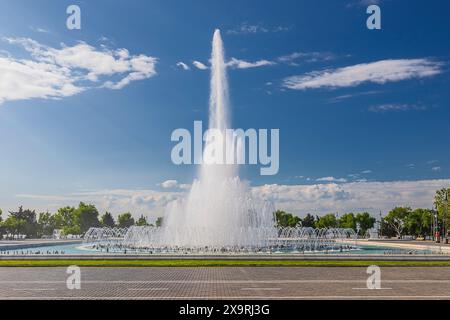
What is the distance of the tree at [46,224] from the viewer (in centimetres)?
10412

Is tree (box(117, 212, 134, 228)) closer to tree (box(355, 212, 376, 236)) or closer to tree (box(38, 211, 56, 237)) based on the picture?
tree (box(38, 211, 56, 237))

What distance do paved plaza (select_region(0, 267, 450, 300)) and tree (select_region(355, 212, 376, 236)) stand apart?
3857 inches

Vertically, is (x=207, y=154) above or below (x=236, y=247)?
above

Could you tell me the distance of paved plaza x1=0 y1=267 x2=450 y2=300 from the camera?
15.5 metres

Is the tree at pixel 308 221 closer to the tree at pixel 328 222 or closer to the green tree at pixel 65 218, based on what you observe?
the tree at pixel 328 222

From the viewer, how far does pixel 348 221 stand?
12000 centimetres

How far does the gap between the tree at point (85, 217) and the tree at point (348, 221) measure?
6374 cm

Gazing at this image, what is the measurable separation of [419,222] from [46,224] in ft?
274

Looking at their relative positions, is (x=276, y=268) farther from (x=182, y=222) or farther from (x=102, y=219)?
(x=102, y=219)

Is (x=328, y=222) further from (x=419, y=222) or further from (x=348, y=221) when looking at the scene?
(x=419, y=222)

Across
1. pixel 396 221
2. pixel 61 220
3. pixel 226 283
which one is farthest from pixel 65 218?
pixel 226 283

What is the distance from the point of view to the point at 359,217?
396 feet
